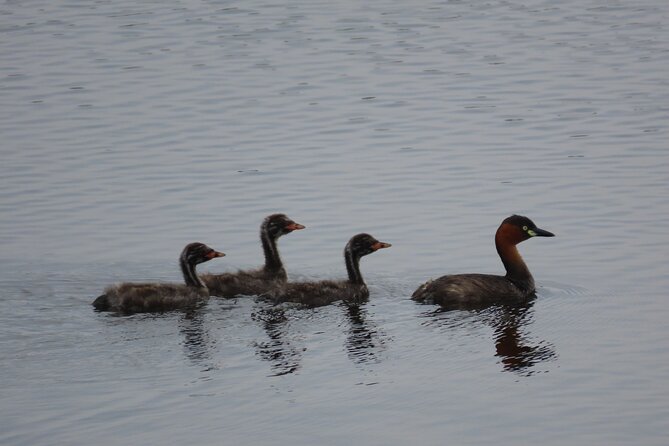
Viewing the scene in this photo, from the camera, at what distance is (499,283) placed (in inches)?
687

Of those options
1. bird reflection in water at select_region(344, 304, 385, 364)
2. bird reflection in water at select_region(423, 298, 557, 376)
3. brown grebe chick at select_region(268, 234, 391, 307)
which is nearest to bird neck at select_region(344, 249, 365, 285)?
brown grebe chick at select_region(268, 234, 391, 307)

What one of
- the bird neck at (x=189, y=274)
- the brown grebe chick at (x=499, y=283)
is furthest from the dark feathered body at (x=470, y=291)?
the bird neck at (x=189, y=274)

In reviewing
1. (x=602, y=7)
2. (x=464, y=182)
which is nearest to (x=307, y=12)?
(x=602, y=7)

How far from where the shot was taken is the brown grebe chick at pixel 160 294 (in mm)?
16547

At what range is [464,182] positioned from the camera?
73.1ft

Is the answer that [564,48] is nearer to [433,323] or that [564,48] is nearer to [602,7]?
[602,7]

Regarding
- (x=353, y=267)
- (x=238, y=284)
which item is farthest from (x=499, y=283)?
(x=238, y=284)

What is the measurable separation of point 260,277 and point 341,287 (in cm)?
106

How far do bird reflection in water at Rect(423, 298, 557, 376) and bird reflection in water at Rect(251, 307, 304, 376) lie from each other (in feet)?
5.19

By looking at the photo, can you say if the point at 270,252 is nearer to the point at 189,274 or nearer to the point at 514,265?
the point at 189,274

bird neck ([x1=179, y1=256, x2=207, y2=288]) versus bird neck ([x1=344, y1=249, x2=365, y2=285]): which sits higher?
bird neck ([x1=179, y1=256, x2=207, y2=288])

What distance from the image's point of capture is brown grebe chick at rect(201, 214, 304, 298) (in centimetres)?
1775

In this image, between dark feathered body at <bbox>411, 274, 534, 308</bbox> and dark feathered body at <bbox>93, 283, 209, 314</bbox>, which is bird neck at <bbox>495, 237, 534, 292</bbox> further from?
A: dark feathered body at <bbox>93, 283, 209, 314</bbox>

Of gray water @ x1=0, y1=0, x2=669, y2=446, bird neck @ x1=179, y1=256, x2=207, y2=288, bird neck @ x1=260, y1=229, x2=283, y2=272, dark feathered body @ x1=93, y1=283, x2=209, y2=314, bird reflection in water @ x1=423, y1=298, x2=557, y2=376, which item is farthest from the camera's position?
bird neck @ x1=260, y1=229, x2=283, y2=272
